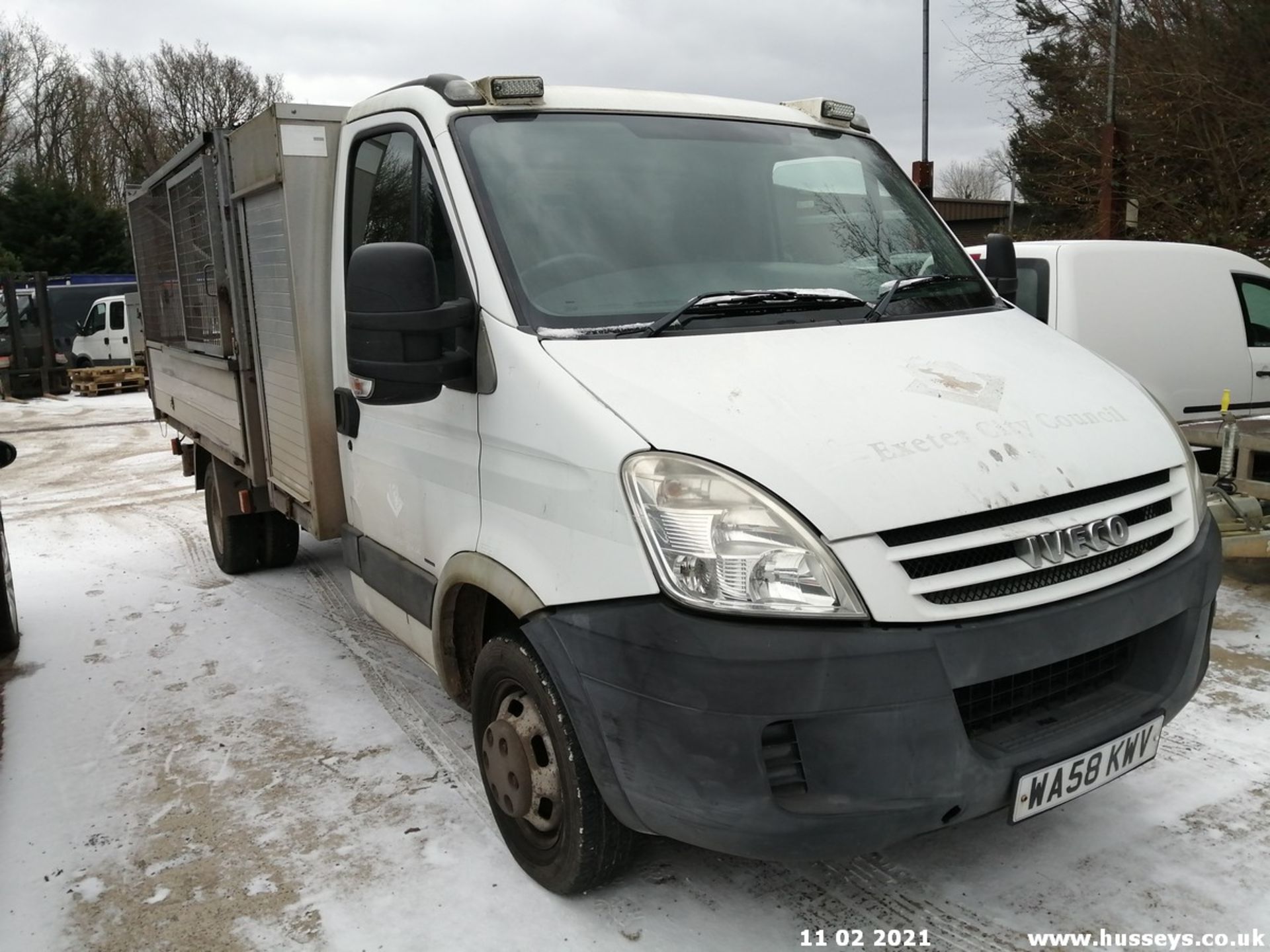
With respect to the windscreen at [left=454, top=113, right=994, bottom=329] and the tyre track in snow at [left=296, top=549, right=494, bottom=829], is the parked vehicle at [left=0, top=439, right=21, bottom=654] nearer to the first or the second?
the tyre track in snow at [left=296, top=549, right=494, bottom=829]

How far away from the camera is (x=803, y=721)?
2260 millimetres

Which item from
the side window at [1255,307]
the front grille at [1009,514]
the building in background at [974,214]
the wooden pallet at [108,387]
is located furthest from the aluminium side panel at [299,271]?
the building in background at [974,214]

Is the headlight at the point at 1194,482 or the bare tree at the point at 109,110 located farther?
the bare tree at the point at 109,110

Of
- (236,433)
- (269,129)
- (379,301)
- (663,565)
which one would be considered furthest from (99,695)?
(663,565)

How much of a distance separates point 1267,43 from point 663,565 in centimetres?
1492

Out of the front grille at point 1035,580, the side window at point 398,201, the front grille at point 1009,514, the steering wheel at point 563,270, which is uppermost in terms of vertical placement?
the side window at point 398,201

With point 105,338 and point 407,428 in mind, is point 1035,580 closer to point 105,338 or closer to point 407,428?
point 407,428

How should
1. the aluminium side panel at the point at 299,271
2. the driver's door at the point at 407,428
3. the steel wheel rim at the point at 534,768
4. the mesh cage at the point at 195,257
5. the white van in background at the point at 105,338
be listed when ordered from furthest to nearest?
the white van in background at the point at 105,338 < the mesh cage at the point at 195,257 < the aluminium side panel at the point at 299,271 < the driver's door at the point at 407,428 < the steel wheel rim at the point at 534,768

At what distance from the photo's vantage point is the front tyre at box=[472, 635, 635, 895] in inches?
107

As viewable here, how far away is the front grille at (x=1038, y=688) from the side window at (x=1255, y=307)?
17.1 ft

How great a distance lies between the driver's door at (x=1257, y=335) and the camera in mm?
6934

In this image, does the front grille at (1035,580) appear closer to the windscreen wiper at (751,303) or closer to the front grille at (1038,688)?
the front grille at (1038,688)

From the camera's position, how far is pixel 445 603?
327 cm

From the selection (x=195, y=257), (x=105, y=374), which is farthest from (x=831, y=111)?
(x=105, y=374)
